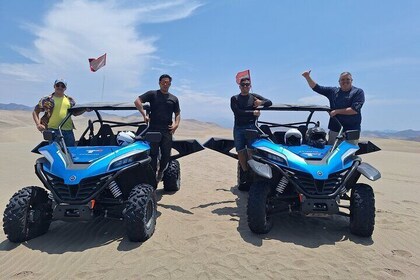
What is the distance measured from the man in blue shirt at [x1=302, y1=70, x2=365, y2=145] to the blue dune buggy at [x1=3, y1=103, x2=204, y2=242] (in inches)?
121

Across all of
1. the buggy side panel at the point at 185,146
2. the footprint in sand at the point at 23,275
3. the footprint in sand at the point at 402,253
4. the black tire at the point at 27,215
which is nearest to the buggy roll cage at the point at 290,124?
the buggy side panel at the point at 185,146

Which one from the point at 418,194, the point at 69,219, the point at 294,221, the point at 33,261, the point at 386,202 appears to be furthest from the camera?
the point at 418,194

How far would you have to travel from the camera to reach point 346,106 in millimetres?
5859

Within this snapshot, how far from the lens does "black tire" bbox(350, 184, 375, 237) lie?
4.48 metres

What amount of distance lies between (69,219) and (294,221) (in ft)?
10.5

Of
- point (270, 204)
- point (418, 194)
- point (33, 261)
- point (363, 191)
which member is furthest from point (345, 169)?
point (418, 194)

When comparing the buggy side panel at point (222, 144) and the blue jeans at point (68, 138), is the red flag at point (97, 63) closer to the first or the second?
the blue jeans at point (68, 138)

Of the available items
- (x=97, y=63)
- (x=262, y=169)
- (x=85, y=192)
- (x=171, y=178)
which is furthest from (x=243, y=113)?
(x=97, y=63)

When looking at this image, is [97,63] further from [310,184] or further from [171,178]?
[310,184]

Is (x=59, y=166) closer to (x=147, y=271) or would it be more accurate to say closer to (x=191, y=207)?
(x=147, y=271)

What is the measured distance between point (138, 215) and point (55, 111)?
9.69 ft

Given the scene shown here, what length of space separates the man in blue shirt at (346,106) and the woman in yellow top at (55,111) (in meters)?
4.49

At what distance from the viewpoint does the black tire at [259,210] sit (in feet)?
14.8

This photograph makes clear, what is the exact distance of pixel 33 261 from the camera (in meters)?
3.86
